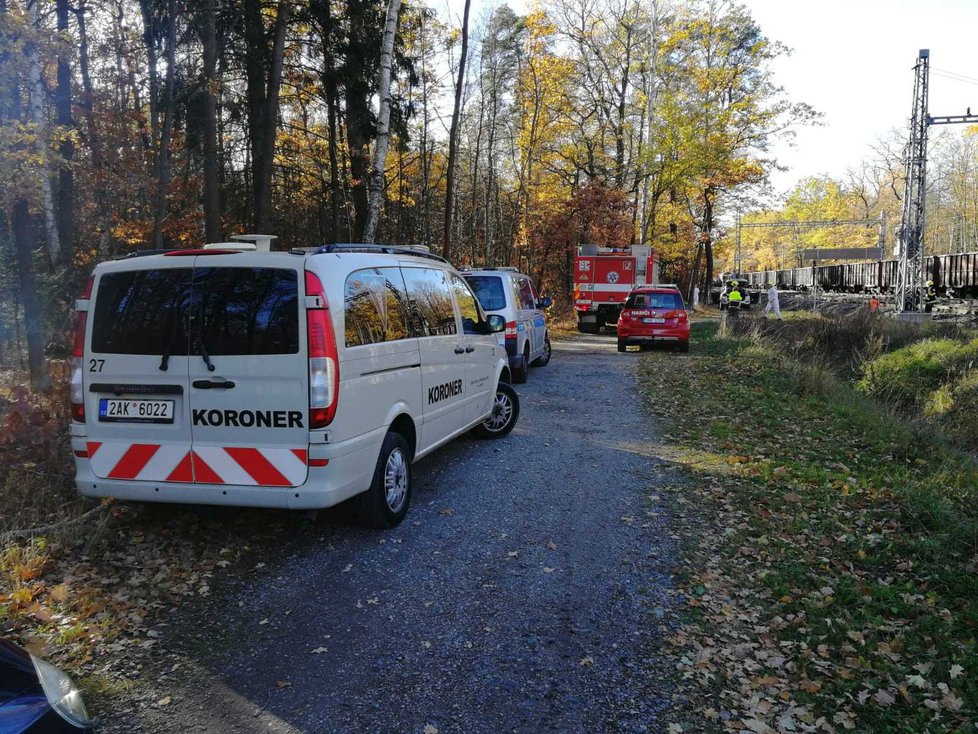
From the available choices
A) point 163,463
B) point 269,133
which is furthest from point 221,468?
point 269,133

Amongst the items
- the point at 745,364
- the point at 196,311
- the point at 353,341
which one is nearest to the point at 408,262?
the point at 353,341

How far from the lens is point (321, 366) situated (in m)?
4.23

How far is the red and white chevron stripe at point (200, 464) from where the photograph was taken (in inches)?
168

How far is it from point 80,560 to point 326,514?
5.64ft

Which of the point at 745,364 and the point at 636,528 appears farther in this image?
the point at 745,364

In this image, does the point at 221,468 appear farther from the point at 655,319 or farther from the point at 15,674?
the point at 655,319

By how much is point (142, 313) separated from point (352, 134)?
673 inches

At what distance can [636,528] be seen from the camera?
17.7 ft

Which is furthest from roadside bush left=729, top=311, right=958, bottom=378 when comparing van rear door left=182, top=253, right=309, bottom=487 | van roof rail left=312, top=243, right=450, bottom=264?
van rear door left=182, top=253, right=309, bottom=487

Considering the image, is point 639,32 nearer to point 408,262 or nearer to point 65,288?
point 65,288

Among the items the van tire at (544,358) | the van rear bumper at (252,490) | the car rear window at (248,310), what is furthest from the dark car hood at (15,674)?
the van tire at (544,358)

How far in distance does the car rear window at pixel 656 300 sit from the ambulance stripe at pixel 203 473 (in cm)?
1519

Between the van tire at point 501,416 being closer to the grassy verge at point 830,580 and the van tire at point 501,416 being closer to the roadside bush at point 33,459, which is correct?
the grassy verge at point 830,580

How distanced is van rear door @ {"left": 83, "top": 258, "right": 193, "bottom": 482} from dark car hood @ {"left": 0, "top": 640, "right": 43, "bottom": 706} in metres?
2.34
